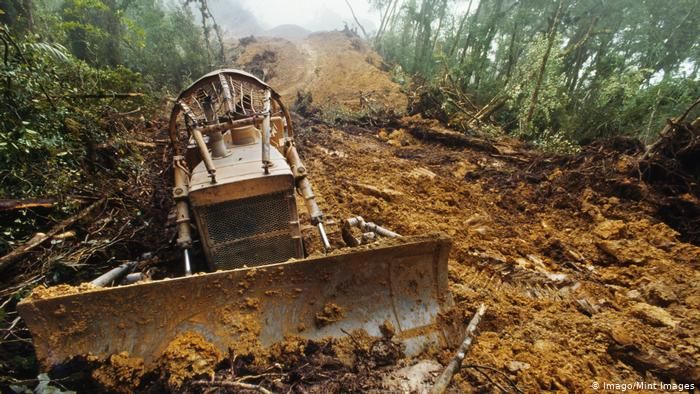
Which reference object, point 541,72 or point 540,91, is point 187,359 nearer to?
point 541,72

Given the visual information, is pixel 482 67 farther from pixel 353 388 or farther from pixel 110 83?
pixel 353 388

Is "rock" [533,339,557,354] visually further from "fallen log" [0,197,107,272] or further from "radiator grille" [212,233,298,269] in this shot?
"fallen log" [0,197,107,272]

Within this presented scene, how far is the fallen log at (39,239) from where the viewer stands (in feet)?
8.13

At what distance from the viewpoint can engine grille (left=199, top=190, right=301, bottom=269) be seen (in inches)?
107

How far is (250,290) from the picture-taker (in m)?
2.17

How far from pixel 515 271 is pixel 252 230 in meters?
2.98

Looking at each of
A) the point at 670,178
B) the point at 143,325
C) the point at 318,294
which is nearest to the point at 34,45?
the point at 143,325

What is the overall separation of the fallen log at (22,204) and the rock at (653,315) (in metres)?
5.96

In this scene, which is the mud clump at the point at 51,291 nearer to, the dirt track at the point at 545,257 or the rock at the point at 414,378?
the rock at the point at 414,378

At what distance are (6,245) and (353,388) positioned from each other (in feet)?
11.3

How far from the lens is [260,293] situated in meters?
2.19

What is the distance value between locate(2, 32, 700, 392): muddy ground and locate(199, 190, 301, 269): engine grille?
0.95m

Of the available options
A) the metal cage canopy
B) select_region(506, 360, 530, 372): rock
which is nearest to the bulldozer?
the metal cage canopy

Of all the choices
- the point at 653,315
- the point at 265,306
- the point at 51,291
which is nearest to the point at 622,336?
the point at 653,315
